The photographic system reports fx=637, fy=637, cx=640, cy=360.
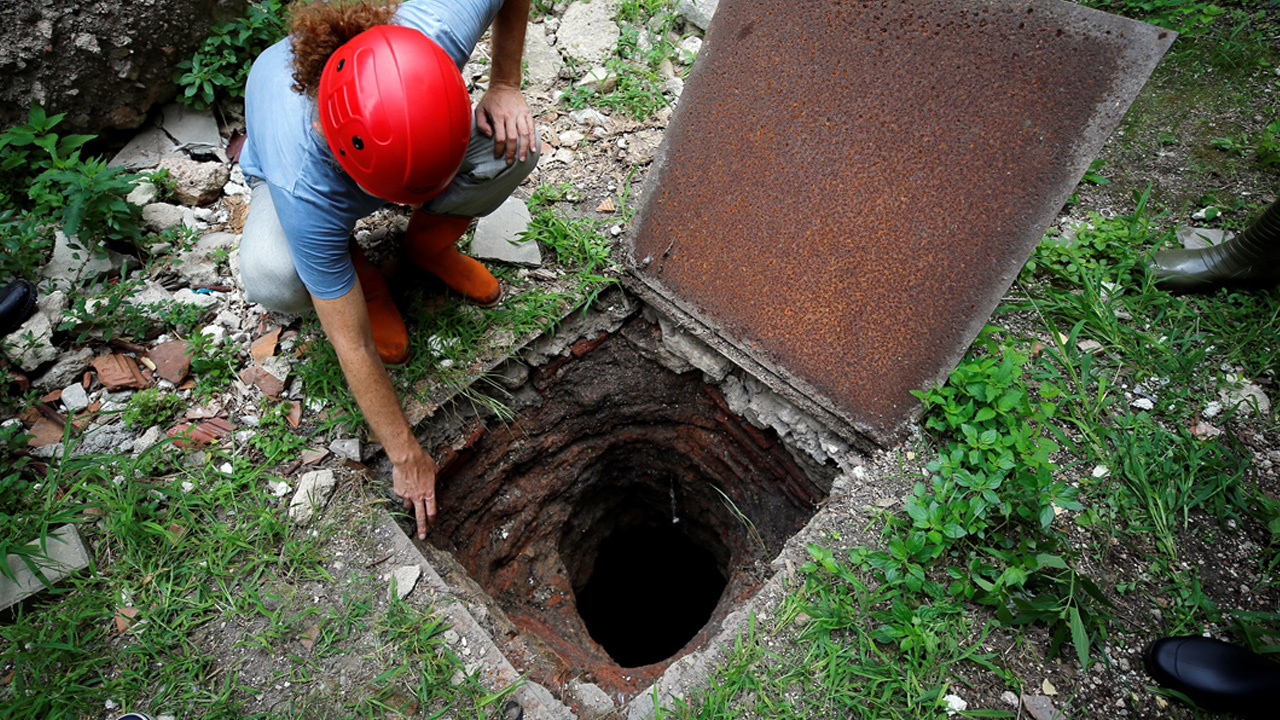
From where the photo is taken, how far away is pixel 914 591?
1.60 meters

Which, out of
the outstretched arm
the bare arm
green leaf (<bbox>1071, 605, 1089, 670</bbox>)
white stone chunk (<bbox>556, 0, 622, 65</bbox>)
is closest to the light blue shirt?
the bare arm

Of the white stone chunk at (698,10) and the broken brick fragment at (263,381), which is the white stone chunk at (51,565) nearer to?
the broken brick fragment at (263,381)

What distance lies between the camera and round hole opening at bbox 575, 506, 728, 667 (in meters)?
3.03

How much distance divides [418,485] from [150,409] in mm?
899

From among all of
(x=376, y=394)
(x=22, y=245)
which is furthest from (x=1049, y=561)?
(x=22, y=245)

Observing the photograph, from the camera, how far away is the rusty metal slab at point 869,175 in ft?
4.85

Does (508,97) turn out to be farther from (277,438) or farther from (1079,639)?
(1079,639)

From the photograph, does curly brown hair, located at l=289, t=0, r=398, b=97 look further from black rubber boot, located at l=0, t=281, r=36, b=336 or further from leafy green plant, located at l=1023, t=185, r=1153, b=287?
Result: leafy green plant, located at l=1023, t=185, r=1153, b=287

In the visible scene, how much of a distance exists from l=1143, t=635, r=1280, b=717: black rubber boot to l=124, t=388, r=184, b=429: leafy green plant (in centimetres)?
276

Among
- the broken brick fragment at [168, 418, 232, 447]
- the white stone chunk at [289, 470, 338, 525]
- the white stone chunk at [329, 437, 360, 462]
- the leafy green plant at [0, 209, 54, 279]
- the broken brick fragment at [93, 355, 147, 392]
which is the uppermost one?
the leafy green plant at [0, 209, 54, 279]

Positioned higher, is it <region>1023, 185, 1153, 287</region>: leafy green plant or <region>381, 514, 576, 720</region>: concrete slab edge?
<region>1023, 185, 1153, 287</region>: leafy green plant

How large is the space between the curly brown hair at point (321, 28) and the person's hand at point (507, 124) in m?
0.43

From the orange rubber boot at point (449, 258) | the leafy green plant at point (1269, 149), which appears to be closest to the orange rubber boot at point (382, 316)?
the orange rubber boot at point (449, 258)

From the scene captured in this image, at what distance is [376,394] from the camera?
1691 millimetres
